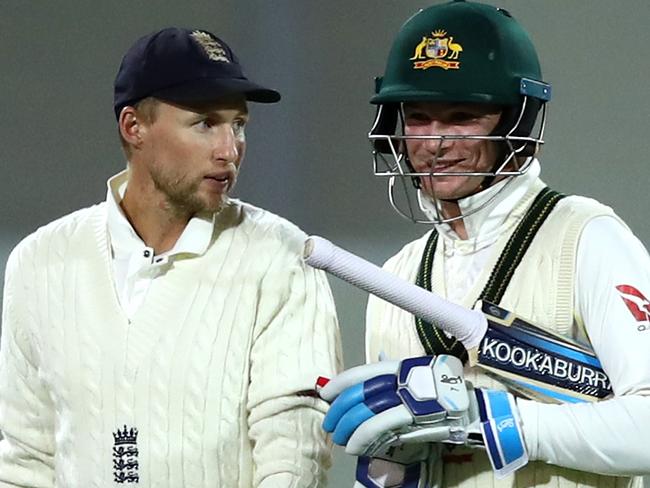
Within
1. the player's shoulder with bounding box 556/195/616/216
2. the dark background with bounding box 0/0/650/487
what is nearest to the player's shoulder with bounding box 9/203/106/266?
the player's shoulder with bounding box 556/195/616/216

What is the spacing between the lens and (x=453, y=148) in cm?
192

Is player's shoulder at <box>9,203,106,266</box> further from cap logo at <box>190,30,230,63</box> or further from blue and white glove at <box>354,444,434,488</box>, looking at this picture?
blue and white glove at <box>354,444,434,488</box>

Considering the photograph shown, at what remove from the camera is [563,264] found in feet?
6.11

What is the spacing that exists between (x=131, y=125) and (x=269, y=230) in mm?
263

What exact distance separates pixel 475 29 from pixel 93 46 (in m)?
1.51

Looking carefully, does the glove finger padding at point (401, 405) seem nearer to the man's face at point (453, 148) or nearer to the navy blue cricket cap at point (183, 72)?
the man's face at point (453, 148)

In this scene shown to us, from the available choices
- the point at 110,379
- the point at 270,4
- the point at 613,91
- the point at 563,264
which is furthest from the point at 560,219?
the point at 270,4

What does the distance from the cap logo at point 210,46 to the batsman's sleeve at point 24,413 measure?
18.1 inches

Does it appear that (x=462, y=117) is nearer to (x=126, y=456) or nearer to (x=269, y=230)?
(x=269, y=230)

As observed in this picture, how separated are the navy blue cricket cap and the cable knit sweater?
0.68 ft

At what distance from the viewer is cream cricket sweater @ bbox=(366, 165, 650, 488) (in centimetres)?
175

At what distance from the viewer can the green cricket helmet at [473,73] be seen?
6.32ft

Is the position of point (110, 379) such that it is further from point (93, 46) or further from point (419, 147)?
point (93, 46)

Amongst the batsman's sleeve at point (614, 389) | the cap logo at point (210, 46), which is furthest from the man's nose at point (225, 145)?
the batsman's sleeve at point (614, 389)
